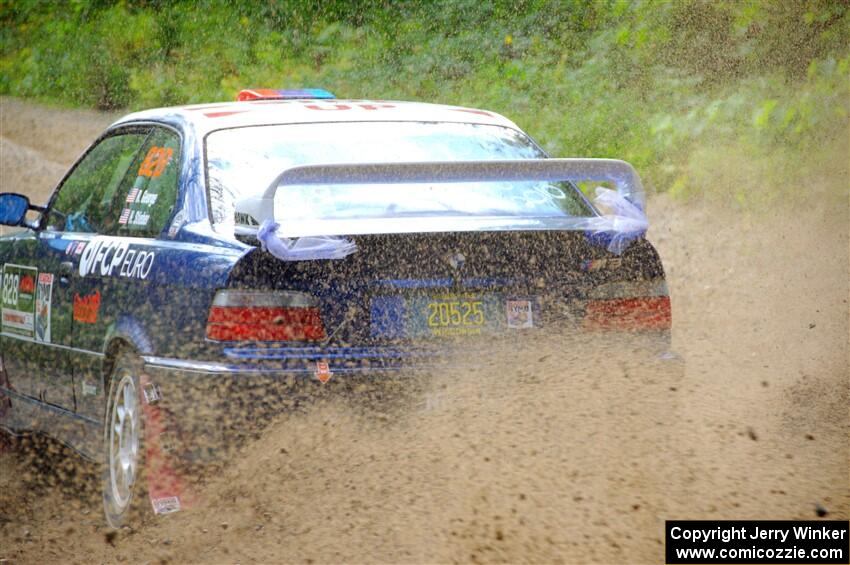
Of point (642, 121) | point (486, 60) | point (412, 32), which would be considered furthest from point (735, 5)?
point (412, 32)

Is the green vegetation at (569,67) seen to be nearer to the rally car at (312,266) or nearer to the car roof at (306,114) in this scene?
the car roof at (306,114)

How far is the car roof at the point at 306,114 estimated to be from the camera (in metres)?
5.43

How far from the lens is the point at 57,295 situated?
5828 mm

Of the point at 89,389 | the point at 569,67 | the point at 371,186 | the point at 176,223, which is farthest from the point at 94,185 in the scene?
the point at 569,67

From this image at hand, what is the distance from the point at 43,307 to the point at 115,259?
88 centimetres

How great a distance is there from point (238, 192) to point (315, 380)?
1020 millimetres

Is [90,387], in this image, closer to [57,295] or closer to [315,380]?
[57,295]

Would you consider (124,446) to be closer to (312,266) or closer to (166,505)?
(166,505)

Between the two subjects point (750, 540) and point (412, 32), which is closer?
point (750, 540)

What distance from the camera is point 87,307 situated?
→ 545cm

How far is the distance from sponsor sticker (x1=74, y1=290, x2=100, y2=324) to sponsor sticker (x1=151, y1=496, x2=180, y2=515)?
1.14 metres

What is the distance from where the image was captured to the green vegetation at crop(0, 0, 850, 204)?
10.8 meters

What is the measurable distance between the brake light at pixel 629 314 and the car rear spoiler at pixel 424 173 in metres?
0.47

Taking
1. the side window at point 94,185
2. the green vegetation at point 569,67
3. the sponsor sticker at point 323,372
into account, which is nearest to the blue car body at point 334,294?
the sponsor sticker at point 323,372
